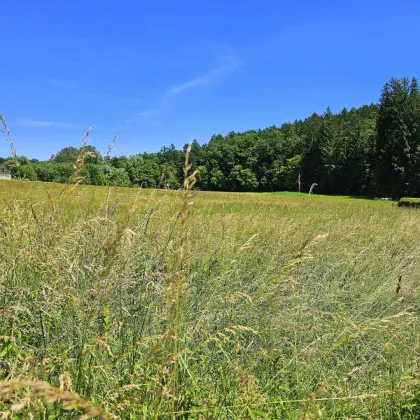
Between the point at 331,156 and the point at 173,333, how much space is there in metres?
69.6

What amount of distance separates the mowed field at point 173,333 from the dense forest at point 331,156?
63.6ft

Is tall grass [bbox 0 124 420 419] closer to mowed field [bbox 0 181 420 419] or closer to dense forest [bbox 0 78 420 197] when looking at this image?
mowed field [bbox 0 181 420 419]

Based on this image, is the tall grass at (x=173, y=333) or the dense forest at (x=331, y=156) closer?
the tall grass at (x=173, y=333)

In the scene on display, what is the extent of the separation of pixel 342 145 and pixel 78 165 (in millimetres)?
69293

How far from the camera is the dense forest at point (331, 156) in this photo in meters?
51.1

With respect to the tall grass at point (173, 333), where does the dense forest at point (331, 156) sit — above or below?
above

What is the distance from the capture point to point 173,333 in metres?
1.28

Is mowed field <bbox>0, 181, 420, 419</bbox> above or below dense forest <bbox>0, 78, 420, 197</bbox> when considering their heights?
below

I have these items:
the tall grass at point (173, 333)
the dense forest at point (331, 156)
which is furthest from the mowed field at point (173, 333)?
the dense forest at point (331, 156)

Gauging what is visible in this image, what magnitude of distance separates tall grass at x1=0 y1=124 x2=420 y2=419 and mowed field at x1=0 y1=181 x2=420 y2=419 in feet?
0.05

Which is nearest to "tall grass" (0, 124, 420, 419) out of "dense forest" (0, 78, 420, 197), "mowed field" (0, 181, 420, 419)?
"mowed field" (0, 181, 420, 419)

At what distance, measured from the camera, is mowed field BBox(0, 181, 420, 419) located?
1457 millimetres

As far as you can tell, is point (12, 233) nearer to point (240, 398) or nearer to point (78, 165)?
point (78, 165)

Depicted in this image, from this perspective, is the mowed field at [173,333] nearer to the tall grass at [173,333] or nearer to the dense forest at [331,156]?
the tall grass at [173,333]
